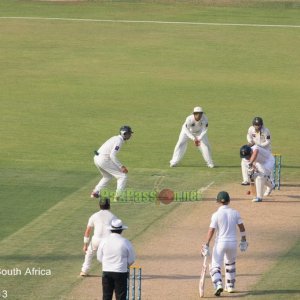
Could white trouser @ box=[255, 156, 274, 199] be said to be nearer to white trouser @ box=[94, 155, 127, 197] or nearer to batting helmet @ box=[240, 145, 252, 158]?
batting helmet @ box=[240, 145, 252, 158]

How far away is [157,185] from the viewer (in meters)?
31.5

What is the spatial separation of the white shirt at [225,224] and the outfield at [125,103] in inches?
46.2

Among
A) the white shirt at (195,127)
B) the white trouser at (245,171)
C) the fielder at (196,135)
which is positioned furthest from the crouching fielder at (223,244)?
the white shirt at (195,127)

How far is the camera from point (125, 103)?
144 feet

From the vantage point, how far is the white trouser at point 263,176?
2922 centimetres

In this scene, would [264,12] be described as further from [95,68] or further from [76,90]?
[76,90]

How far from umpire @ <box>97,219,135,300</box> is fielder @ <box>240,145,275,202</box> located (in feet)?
26.9

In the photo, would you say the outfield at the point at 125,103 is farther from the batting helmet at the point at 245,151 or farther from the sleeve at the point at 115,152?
the batting helmet at the point at 245,151

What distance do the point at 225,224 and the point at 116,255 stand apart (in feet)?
8.49

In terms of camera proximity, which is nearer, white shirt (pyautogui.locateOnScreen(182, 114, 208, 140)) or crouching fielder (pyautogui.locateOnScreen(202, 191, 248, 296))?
crouching fielder (pyautogui.locateOnScreen(202, 191, 248, 296))

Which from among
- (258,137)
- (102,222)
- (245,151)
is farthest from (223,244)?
(258,137)

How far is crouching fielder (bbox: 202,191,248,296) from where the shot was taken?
22.7 meters

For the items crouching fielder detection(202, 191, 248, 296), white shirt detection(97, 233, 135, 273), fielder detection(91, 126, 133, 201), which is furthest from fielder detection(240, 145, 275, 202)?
white shirt detection(97, 233, 135, 273)

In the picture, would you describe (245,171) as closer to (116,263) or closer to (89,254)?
(89,254)
